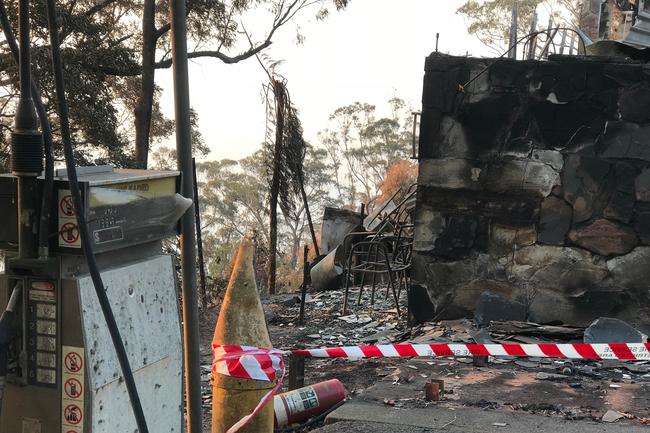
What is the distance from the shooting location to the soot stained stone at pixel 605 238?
6816 millimetres

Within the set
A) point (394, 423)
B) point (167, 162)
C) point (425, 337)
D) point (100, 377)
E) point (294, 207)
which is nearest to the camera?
point (100, 377)

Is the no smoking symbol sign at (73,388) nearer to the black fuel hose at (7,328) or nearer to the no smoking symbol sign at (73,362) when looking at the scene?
the no smoking symbol sign at (73,362)

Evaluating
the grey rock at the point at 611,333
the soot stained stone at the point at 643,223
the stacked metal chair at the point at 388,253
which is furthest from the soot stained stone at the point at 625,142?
the stacked metal chair at the point at 388,253

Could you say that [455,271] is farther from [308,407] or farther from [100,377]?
[100,377]

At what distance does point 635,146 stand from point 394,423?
3721 mm

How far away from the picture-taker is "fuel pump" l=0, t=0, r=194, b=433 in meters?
2.48

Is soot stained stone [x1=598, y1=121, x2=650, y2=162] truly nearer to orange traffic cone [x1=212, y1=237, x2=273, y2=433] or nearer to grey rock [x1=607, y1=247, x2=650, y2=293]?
grey rock [x1=607, y1=247, x2=650, y2=293]

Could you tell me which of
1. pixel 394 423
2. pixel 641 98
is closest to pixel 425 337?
pixel 394 423

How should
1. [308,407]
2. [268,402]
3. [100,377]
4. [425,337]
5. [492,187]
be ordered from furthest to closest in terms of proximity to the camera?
[492,187] < [425,337] < [308,407] < [268,402] < [100,377]

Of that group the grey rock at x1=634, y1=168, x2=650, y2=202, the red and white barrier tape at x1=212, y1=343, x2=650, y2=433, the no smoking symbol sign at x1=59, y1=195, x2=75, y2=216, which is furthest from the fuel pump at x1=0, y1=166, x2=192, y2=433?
the grey rock at x1=634, y1=168, x2=650, y2=202

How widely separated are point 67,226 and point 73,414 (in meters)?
0.65

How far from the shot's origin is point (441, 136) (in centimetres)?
720

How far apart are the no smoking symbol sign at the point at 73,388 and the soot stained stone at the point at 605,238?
17.3ft

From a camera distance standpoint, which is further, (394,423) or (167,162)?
(167,162)
